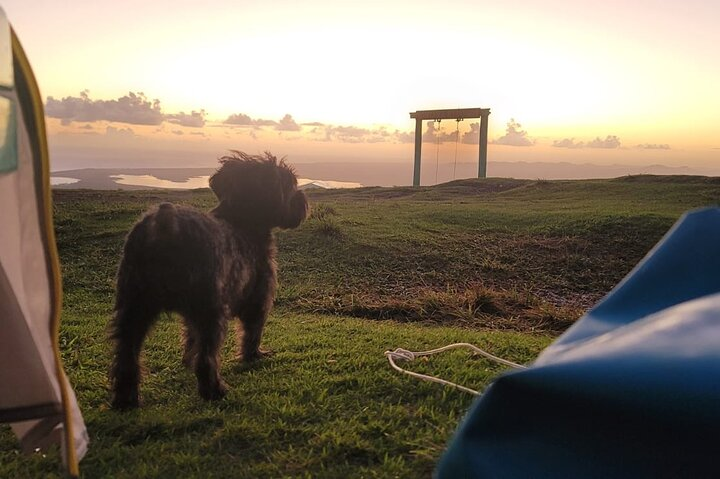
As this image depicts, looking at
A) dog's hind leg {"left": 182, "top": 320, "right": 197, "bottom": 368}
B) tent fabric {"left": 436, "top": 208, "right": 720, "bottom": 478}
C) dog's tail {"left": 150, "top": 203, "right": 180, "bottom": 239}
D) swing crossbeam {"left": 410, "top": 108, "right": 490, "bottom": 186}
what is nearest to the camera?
tent fabric {"left": 436, "top": 208, "right": 720, "bottom": 478}

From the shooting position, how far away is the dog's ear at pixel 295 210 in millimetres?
5664

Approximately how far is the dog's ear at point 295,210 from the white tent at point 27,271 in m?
3.74

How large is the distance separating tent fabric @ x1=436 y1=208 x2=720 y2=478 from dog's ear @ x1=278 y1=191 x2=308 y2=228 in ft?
14.5

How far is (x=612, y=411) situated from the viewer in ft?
3.61

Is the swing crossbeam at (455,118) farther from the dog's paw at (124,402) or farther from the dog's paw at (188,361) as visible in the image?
the dog's paw at (124,402)

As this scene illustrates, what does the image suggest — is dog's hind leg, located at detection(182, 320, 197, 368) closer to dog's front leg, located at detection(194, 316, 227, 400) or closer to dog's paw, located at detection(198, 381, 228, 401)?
dog's front leg, located at detection(194, 316, 227, 400)

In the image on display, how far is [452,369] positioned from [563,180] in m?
25.4

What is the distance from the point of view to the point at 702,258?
1.86 meters

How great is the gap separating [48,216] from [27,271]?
0.66 feet

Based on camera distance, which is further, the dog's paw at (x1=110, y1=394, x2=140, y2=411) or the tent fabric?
the dog's paw at (x1=110, y1=394, x2=140, y2=411)

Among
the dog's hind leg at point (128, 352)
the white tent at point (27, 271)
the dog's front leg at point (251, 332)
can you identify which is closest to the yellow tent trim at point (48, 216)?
the white tent at point (27, 271)

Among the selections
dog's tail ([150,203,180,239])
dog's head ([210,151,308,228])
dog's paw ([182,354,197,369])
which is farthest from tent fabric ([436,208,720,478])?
dog's head ([210,151,308,228])

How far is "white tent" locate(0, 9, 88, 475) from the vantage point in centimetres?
177

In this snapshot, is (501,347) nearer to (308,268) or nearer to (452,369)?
(452,369)
